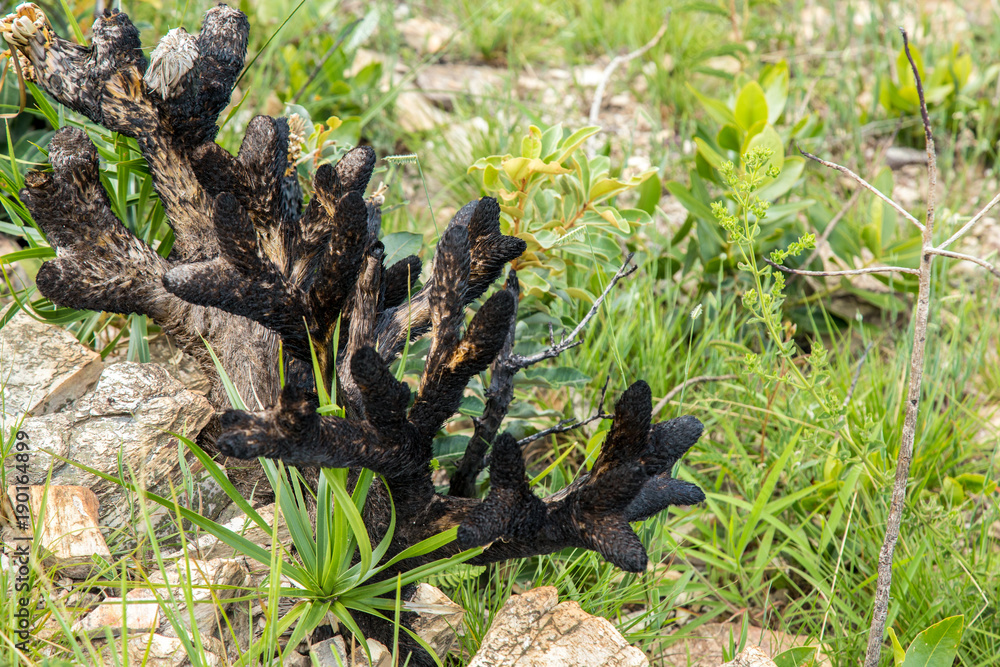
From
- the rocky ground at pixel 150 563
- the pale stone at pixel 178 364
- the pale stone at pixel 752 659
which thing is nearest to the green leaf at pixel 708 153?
the rocky ground at pixel 150 563

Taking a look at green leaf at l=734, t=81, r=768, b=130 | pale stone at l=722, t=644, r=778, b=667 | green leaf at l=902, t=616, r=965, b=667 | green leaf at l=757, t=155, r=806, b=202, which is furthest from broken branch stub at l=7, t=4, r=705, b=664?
green leaf at l=734, t=81, r=768, b=130

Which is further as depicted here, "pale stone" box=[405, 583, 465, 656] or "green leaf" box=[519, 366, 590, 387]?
"green leaf" box=[519, 366, 590, 387]

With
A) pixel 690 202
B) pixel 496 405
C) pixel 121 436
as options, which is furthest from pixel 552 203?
pixel 121 436

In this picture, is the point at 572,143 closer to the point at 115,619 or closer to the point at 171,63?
the point at 171,63

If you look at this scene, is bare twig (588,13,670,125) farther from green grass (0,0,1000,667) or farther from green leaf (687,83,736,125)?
green leaf (687,83,736,125)

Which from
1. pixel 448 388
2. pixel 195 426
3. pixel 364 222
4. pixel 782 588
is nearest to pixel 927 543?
pixel 782 588

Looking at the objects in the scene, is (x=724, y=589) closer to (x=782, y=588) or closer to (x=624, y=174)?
(x=782, y=588)
